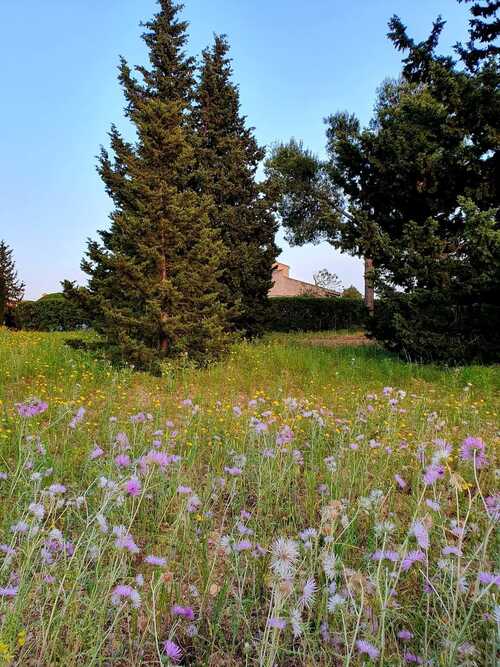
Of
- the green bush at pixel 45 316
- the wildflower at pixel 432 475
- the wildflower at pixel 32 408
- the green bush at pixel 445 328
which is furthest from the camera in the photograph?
the green bush at pixel 45 316

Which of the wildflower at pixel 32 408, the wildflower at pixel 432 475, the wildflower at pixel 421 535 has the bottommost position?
the wildflower at pixel 421 535

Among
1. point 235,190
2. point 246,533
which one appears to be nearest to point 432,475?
point 246,533

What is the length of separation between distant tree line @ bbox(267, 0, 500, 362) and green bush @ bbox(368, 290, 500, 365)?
2 centimetres

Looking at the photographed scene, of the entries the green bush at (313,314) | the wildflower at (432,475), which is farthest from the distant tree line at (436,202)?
the green bush at (313,314)

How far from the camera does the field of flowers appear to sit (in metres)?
1.25

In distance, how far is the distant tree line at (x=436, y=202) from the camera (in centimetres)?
777

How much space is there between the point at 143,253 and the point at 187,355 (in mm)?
1759

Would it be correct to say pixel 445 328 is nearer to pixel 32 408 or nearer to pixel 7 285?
pixel 32 408

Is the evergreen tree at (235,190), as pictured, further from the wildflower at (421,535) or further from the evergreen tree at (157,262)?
the wildflower at (421,535)

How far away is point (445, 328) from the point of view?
8438mm

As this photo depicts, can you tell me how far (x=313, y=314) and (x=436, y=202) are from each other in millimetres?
14123

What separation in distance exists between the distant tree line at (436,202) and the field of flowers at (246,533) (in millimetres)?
2415

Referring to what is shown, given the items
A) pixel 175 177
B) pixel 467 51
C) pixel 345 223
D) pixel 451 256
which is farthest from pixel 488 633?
pixel 467 51

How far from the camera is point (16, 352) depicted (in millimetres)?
8047
